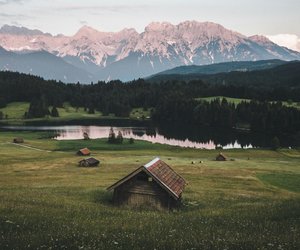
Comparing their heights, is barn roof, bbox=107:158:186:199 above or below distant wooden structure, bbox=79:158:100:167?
above

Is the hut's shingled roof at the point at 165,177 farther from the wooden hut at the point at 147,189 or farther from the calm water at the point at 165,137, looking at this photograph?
the calm water at the point at 165,137

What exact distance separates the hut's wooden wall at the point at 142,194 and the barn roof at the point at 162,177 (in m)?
0.61

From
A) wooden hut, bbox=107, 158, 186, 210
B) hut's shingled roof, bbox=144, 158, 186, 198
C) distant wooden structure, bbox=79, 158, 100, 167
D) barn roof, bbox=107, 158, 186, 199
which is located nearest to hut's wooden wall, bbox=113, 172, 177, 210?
wooden hut, bbox=107, 158, 186, 210

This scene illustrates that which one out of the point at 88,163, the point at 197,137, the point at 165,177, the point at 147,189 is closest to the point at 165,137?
the point at 197,137

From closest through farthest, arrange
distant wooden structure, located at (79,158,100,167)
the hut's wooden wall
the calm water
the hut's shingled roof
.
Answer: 1. the hut's shingled roof
2. the hut's wooden wall
3. distant wooden structure, located at (79,158,100,167)
4. the calm water

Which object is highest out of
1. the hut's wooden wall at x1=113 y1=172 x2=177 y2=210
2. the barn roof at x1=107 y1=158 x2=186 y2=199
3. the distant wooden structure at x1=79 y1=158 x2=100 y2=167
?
the barn roof at x1=107 y1=158 x2=186 y2=199

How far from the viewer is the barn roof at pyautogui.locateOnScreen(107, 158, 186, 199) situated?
116 ft

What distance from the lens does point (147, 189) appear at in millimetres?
36656

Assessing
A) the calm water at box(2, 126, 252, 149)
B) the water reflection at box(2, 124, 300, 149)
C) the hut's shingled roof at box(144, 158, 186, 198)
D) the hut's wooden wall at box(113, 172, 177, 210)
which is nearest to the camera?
the hut's shingled roof at box(144, 158, 186, 198)

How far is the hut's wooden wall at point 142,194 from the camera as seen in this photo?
119 feet

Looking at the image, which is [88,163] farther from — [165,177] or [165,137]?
[165,137]

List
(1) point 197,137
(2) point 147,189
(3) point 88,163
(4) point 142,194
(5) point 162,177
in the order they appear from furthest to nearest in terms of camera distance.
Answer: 1. (1) point 197,137
2. (3) point 88,163
3. (4) point 142,194
4. (2) point 147,189
5. (5) point 162,177

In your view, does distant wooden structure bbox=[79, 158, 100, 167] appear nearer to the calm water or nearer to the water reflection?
the calm water

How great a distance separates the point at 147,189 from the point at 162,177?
1.70 metres
